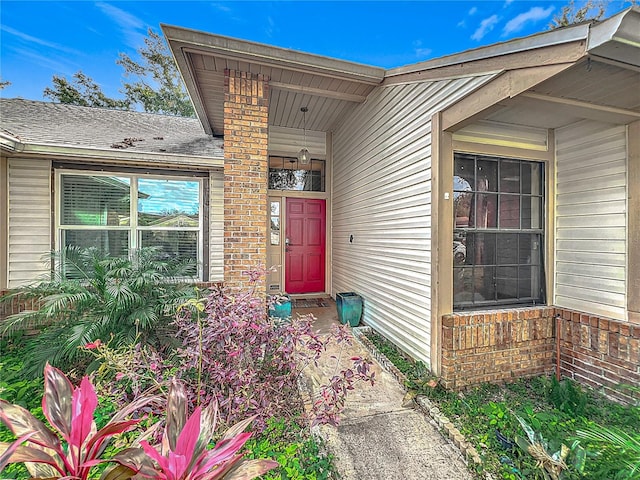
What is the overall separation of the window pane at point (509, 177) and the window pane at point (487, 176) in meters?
0.08

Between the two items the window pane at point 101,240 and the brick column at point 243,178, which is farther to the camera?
the window pane at point 101,240

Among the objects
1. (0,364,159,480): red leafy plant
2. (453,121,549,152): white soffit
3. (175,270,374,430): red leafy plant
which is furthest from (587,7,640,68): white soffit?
(0,364,159,480): red leafy plant

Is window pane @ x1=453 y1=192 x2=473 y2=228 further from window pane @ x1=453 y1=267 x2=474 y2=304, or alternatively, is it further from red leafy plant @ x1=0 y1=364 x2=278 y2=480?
red leafy plant @ x1=0 y1=364 x2=278 y2=480

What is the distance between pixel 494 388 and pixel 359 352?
1.44 meters

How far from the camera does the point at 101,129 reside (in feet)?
17.1

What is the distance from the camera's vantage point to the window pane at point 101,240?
14.2ft

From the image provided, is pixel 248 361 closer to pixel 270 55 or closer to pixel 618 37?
pixel 618 37

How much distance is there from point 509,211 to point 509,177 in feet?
1.23

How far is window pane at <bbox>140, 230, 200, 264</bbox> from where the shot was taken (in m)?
4.65

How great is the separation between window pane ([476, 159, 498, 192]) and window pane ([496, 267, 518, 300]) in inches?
35.1

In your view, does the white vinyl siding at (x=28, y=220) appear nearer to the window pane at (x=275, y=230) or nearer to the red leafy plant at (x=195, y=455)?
the window pane at (x=275, y=230)

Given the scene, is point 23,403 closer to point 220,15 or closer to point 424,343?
point 424,343

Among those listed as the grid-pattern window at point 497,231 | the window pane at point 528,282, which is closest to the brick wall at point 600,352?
the window pane at point 528,282

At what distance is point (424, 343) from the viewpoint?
120 inches
